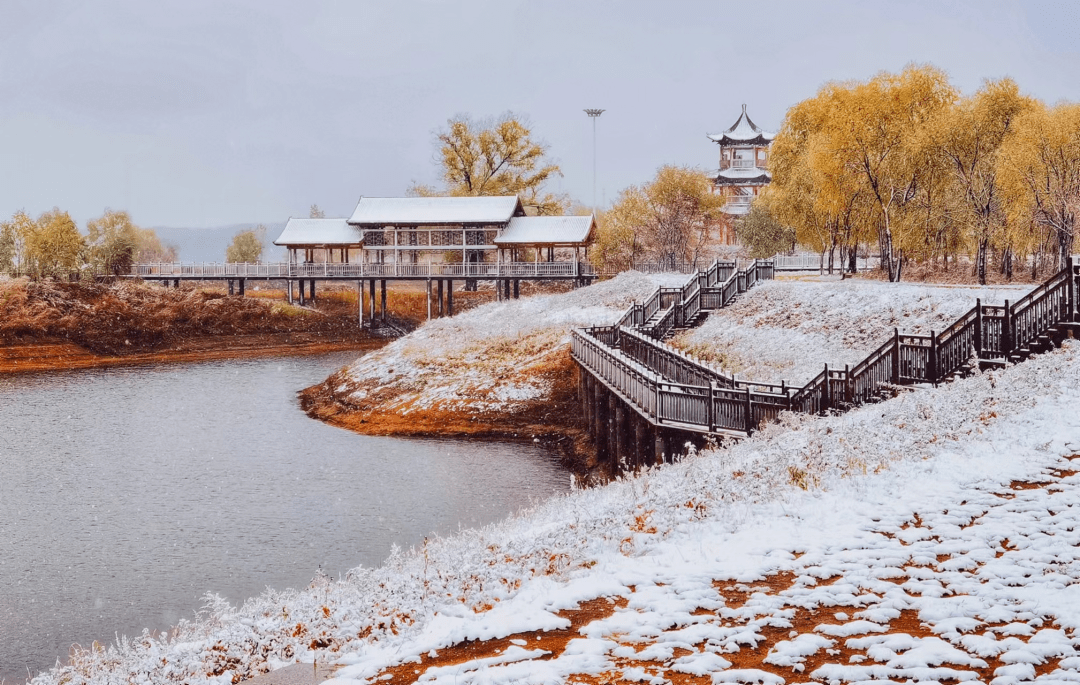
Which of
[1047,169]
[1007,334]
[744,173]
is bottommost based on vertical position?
[1007,334]

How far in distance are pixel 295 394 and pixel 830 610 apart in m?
36.0

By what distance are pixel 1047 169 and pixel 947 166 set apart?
523 centimetres

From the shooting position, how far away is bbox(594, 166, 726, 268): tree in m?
Answer: 72.6

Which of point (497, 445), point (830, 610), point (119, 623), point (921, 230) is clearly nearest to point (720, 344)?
point (497, 445)

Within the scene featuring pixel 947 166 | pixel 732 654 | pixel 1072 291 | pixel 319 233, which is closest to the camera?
pixel 732 654

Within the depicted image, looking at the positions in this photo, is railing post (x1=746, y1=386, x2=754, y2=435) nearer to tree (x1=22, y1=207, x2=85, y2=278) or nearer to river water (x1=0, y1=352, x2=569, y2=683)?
river water (x1=0, y1=352, x2=569, y2=683)

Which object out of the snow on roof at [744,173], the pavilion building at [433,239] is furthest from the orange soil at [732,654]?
the snow on roof at [744,173]

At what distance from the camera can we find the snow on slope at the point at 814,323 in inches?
1139

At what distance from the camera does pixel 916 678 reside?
22.4ft

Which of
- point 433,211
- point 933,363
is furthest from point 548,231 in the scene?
point 933,363

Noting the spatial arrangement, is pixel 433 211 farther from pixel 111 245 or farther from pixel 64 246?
pixel 64 246

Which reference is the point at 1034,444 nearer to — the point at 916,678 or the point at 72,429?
the point at 916,678

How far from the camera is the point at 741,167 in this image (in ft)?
347

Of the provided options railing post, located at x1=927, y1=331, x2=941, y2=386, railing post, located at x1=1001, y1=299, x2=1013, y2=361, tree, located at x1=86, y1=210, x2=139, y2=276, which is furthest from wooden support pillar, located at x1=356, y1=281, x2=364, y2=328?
railing post, located at x1=1001, y1=299, x2=1013, y2=361
